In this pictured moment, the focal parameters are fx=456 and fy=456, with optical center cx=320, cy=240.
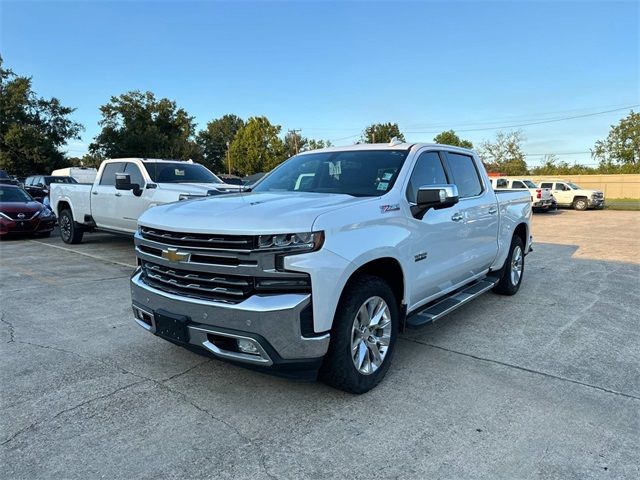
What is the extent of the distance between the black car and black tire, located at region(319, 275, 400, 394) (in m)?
21.5

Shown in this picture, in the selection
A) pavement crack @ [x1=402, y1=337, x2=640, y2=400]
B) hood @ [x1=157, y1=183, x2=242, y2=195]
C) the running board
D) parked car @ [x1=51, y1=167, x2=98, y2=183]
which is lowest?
pavement crack @ [x1=402, y1=337, x2=640, y2=400]

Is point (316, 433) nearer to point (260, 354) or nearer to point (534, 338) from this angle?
point (260, 354)

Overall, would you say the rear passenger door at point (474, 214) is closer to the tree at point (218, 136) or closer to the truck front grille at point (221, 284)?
the truck front grille at point (221, 284)

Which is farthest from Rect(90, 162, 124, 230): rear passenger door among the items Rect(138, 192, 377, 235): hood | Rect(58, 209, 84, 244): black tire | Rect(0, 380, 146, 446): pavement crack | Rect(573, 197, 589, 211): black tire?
Rect(573, 197, 589, 211): black tire

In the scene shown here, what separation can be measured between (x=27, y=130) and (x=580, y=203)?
45.2 metres

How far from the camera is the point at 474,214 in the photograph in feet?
16.5

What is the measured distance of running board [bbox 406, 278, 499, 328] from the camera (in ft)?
12.9

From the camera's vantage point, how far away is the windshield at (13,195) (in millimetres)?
12719

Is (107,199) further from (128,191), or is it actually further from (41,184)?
(41,184)

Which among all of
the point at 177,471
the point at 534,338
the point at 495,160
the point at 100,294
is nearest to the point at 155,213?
the point at 177,471

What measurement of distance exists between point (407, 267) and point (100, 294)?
15.1 ft

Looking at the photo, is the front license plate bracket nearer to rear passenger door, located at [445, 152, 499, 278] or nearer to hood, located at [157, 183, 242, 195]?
rear passenger door, located at [445, 152, 499, 278]

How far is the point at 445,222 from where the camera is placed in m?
4.33

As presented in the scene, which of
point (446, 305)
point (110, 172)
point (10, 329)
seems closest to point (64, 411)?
point (10, 329)
